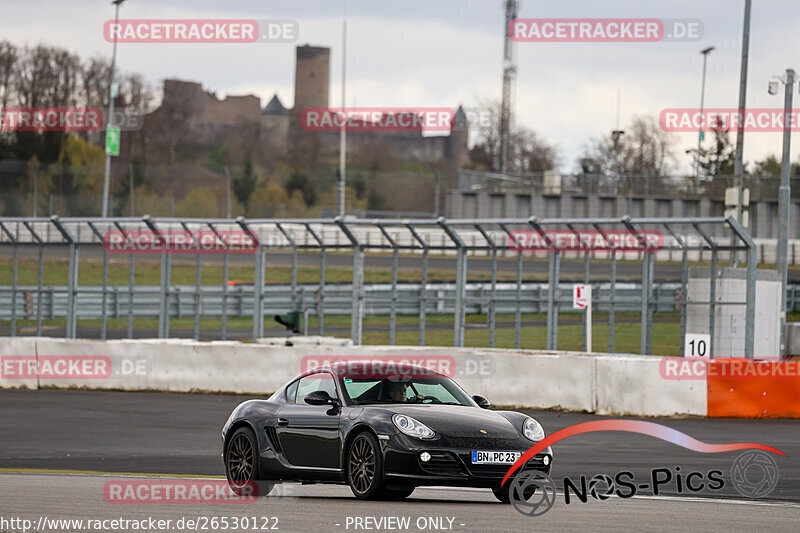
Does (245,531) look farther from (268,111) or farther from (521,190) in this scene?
(268,111)

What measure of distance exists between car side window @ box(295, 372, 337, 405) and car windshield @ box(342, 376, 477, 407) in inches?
6.8

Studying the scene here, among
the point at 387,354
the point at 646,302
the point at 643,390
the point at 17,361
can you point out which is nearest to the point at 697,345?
the point at 646,302

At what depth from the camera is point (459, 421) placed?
9.57 m

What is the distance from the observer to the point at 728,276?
21500 mm

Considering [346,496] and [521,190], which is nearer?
[346,496]

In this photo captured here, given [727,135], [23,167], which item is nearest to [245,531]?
[23,167]

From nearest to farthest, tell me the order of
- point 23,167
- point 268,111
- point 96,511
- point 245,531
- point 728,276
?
point 245,531, point 96,511, point 728,276, point 23,167, point 268,111

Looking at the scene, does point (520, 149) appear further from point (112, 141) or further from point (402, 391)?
point (402, 391)

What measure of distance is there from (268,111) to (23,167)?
51997 mm

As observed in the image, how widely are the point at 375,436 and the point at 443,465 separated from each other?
1.86ft

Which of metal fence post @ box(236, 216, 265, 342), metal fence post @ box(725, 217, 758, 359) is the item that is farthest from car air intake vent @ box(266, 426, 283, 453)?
metal fence post @ box(236, 216, 265, 342)

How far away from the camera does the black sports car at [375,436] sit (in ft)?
30.4

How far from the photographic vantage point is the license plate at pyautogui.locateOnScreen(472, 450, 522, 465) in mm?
9289

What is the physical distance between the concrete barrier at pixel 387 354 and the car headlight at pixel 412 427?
9604mm
